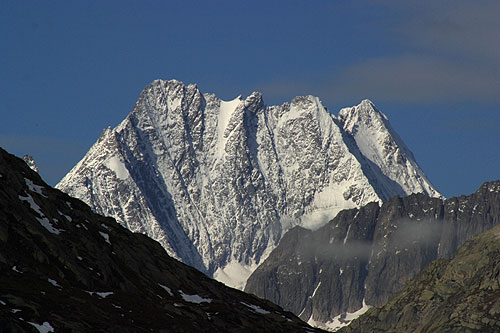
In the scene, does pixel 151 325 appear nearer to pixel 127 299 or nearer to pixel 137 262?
pixel 127 299

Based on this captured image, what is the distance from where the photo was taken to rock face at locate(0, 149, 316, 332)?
114 m

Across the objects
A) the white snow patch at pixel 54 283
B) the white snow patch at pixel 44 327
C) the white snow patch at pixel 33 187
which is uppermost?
the white snow patch at pixel 33 187

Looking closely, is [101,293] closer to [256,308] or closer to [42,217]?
[42,217]

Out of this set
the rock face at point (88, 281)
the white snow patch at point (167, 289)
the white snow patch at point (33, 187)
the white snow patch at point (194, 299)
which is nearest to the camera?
the rock face at point (88, 281)

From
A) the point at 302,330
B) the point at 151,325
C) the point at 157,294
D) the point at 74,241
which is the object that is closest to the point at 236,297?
the point at 302,330

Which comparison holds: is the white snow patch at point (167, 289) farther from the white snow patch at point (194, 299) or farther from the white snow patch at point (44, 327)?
the white snow patch at point (44, 327)

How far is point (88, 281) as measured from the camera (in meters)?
140

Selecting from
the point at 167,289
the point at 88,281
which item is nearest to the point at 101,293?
the point at 88,281

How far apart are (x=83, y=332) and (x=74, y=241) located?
46505 millimetres

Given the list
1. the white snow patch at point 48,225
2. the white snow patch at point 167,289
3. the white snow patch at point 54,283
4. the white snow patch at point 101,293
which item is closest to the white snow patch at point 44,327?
the white snow patch at point 54,283

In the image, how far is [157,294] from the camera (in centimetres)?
15762

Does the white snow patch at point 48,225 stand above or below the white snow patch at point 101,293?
above

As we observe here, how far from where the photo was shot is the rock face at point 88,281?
11419 cm

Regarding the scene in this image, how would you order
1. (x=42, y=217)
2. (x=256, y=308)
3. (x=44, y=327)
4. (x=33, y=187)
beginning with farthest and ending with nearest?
(x=256, y=308)
(x=33, y=187)
(x=42, y=217)
(x=44, y=327)
